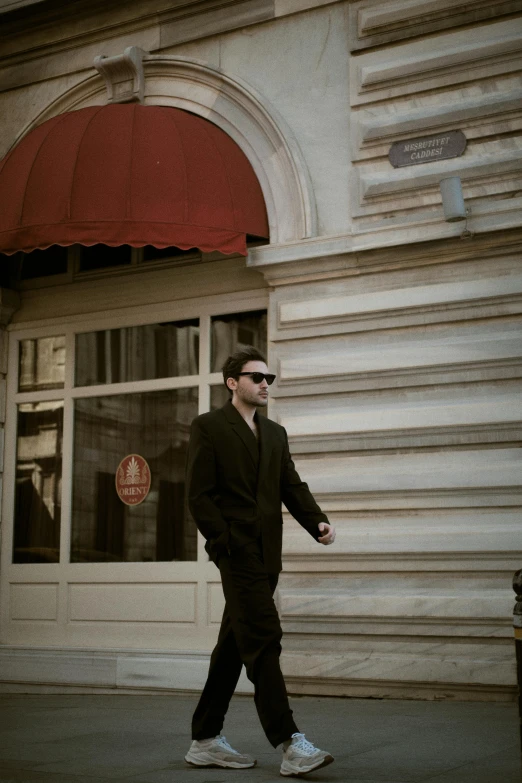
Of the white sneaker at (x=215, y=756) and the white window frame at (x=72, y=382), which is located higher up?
the white window frame at (x=72, y=382)

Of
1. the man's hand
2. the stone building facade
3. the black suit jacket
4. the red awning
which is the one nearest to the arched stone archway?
the stone building facade

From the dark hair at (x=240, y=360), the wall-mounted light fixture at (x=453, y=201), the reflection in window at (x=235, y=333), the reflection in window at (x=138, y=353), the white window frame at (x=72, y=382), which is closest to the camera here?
the dark hair at (x=240, y=360)

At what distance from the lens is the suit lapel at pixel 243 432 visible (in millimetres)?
5828

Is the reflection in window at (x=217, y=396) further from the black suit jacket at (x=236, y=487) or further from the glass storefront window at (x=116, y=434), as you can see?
the black suit jacket at (x=236, y=487)

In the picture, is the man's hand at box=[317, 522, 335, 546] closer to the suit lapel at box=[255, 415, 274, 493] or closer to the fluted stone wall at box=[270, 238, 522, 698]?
the suit lapel at box=[255, 415, 274, 493]

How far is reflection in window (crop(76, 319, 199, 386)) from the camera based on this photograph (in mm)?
10609

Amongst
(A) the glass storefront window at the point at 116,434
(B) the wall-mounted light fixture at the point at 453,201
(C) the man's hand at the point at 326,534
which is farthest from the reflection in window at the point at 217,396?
(C) the man's hand at the point at 326,534

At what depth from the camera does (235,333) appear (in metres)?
10.4

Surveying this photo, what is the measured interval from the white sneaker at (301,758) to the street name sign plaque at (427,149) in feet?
17.7

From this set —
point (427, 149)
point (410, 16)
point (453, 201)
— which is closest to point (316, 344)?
point (453, 201)

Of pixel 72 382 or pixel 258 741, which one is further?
pixel 72 382

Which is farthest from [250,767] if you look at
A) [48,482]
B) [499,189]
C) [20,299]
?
[20,299]

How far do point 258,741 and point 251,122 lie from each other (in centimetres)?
575

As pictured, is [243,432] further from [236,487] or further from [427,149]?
[427,149]
